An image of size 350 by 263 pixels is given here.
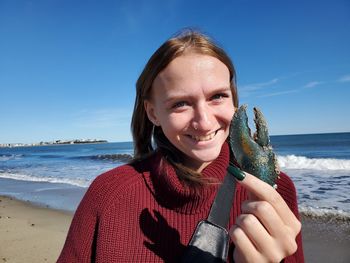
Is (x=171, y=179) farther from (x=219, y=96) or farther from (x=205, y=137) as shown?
(x=219, y=96)

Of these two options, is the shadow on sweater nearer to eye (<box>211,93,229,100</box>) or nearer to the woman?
the woman

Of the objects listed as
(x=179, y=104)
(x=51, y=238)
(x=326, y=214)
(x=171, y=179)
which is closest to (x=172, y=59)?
(x=179, y=104)

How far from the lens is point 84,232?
164 cm

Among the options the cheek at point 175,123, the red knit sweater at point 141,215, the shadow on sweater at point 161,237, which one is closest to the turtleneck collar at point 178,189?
the red knit sweater at point 141,215

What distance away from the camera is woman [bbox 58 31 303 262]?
1.63 metres

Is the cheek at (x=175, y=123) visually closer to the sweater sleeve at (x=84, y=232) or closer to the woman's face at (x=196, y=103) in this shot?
the woman's face at (x=196, y=103)

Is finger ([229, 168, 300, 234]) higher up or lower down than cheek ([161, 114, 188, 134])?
lower down

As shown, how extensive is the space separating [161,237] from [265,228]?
67 cm

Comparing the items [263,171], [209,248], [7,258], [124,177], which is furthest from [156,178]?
[7,258]

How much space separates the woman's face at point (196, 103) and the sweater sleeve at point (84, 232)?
573mm

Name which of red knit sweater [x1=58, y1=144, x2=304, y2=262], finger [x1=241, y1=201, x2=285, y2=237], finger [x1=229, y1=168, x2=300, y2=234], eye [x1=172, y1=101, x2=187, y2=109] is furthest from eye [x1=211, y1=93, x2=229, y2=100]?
finger [x1=241, y1=201, x2=285, y2=237]

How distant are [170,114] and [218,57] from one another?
444 mm

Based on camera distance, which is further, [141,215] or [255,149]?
[141,215]

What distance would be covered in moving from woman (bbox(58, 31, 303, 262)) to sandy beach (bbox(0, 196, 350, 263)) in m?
4.12
